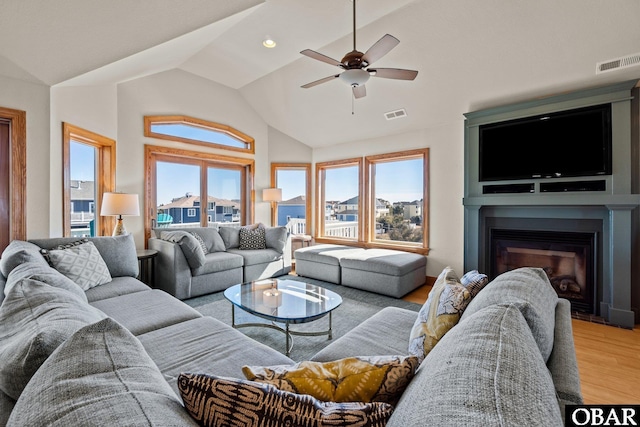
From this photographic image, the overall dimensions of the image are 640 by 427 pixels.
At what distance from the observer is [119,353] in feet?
2.27

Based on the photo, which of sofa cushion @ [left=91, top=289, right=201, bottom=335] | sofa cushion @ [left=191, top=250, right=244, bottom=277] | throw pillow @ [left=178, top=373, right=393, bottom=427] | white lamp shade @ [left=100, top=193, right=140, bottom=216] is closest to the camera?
throw pillow @ [left=178, top=373, right=393, bottom=427]

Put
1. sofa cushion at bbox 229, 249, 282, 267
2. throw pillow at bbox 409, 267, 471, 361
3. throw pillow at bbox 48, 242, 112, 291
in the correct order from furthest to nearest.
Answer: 1. sofa cushion at bbox 229, 249, 282, 267
2. throw pillow at bbox 48, 242, 112, 291
3. throw pillow at bbox 409, 267, 471, 361

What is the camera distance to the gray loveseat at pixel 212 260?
11.8ft

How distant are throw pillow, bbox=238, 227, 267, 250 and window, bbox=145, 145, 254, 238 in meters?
0.92

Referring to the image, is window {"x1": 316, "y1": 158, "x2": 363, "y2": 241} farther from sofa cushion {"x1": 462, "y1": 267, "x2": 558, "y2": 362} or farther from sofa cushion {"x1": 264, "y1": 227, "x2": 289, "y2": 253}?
sofa cushion {"x1": 462, "y1": 267, "x2": 558, "y2": 362}

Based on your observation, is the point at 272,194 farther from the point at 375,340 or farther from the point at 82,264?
the point at 375,340

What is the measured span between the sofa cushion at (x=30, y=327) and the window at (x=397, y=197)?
437 centimetres

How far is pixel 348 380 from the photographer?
83 cm

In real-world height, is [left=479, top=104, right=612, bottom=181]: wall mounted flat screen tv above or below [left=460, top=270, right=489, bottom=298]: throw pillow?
above

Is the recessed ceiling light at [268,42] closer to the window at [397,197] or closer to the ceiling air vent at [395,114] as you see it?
the ceiling air vent at [395,114]

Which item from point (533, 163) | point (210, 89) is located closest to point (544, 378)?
point (533, 163)

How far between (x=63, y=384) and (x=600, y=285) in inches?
173

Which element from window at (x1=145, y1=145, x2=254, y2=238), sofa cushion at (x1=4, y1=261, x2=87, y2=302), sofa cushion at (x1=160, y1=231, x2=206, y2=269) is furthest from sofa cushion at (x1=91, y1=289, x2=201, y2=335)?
window at (x1=145, y1=145, x2=254, y2=238)

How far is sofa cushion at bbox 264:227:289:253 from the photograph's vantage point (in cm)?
480
